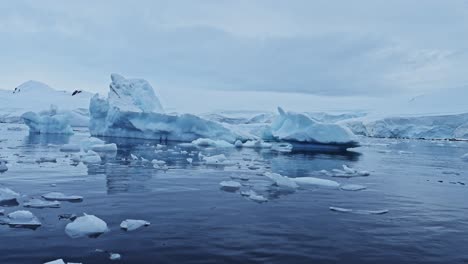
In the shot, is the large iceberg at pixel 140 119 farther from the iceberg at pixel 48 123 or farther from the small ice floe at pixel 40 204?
the small ice floe at pixel 40 204

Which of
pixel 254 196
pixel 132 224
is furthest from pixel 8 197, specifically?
pixel 254 196

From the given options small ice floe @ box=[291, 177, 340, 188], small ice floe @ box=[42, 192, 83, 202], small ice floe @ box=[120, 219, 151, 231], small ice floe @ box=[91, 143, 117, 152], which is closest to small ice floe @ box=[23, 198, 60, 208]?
small ice floe @ box=[42, 192, 83, 202]

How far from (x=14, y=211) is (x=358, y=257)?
5.17 meters

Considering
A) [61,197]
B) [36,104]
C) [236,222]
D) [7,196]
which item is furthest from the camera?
[36,104]

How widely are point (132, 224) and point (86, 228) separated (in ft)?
2.19

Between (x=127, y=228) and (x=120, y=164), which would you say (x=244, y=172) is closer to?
(x=120, y=164)

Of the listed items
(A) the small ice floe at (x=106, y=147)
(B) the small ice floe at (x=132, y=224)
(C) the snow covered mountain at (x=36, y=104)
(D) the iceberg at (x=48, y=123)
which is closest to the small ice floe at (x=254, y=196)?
(B) the small ice floe at (x=132, y=224)

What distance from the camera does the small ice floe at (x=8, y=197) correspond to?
7.24 meters

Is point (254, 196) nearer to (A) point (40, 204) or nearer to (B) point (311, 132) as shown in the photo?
(A) point (40, 204)

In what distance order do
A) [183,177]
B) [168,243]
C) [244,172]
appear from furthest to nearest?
[244,172] < [183,177] < [168,243]

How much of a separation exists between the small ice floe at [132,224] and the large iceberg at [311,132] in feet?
69.5

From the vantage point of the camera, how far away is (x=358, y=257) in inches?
199

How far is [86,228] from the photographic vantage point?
556cm

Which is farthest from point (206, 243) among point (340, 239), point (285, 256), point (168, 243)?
point (340, 239)
